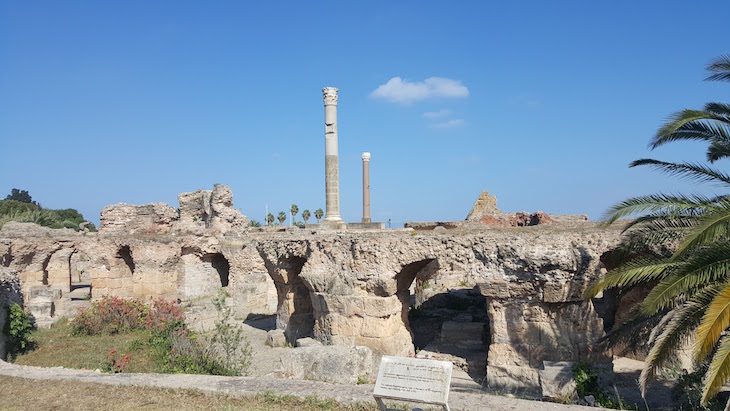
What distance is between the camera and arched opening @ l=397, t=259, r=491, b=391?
991 cm

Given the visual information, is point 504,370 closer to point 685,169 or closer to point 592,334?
point 592,334

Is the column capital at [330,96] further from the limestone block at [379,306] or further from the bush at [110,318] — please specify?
the limestone block at [379,306]


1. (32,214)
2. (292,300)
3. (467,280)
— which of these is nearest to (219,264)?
(292,300)

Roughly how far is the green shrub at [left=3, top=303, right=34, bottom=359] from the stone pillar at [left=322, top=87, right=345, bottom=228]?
12.7 meters

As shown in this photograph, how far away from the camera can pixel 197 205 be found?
23016 mm

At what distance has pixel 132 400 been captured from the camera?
625cm

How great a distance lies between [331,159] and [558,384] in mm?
15871

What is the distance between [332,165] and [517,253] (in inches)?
549

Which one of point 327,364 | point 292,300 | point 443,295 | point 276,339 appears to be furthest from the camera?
point 443,295

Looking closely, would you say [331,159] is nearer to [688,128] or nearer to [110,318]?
[110,318]

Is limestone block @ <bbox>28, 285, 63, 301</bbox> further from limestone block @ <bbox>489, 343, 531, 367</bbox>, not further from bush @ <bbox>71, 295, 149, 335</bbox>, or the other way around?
limestone block @ <bbox>489, 343, 531, 367</bbox>

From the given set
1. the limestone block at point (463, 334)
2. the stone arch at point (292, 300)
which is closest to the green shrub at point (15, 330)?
the stone arch at point (292, 300)

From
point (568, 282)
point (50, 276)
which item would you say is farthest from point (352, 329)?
point (50, 276)

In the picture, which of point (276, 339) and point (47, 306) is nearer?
point (276, 339)
